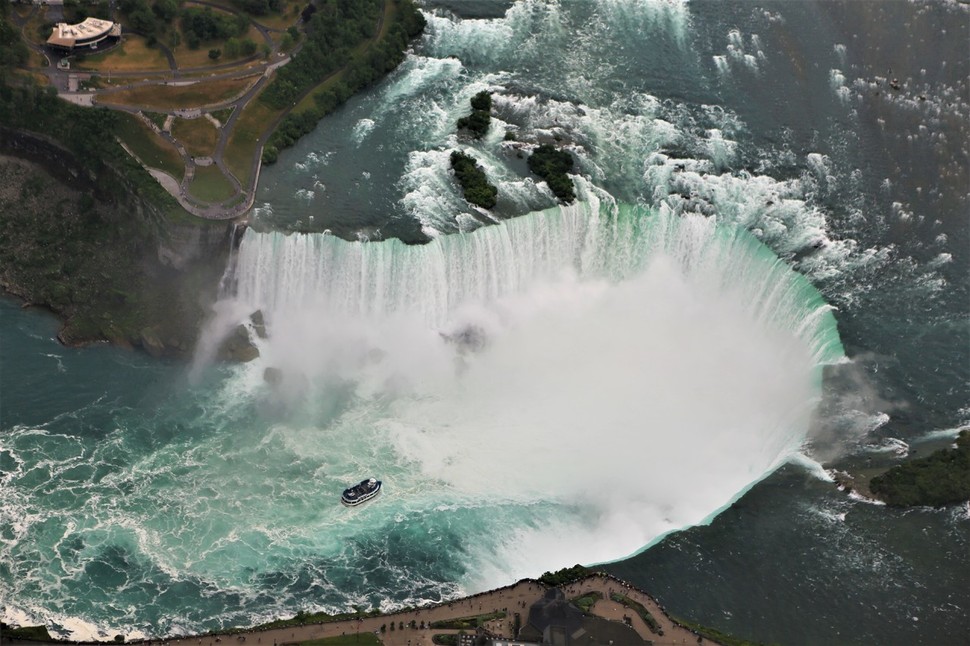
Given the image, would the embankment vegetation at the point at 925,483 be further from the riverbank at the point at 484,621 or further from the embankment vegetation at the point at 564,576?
the embankment vegetation at the point at 564,576

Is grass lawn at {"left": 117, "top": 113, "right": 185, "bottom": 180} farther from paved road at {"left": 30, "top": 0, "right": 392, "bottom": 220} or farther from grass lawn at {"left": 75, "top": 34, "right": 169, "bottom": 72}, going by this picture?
grass lawn at {"left": 75, "top": 34, "right": 169, "bottom": 72}

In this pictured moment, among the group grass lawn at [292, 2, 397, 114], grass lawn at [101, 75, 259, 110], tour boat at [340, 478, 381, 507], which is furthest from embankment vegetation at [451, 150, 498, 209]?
tour boat at [340, 478, 381, 507]

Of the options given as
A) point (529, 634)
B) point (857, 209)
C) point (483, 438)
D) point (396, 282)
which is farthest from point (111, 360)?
point (857, 209)

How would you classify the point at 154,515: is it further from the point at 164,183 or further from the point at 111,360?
the point at 164,183

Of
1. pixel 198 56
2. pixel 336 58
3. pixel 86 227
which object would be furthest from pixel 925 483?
pixel 198 56

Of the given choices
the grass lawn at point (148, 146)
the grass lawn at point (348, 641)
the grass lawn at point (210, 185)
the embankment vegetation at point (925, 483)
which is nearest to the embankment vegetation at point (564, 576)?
the grass lawn at point (348, 641)

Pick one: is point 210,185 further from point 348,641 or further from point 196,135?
point 348,641
